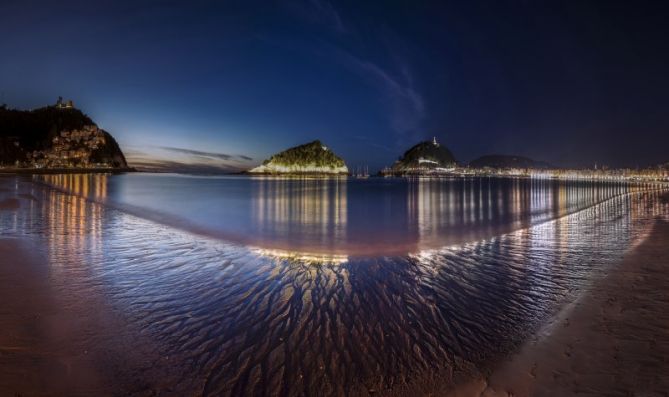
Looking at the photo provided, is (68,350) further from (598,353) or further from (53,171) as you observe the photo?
(53,171)

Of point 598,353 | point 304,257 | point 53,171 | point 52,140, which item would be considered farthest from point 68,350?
point 52,140

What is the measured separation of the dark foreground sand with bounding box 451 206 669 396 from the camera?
3752 mm

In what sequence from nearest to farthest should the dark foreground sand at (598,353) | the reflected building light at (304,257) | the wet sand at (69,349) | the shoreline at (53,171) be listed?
the wet sand at (69,349) < the dark foreground sand at (598,353) < the reflected building light at (304,257) < the shoreline at (53,171)

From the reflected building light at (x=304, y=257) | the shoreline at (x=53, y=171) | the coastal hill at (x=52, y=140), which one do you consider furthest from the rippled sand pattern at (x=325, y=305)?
the coastal hill at (x=52, y=140)

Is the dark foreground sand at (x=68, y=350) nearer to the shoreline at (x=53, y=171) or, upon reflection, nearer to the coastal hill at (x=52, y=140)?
the shoreline at (x=53, y=171)

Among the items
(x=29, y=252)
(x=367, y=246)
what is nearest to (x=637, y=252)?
(x=367, y=246)

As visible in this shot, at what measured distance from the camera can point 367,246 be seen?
1195 centimetres

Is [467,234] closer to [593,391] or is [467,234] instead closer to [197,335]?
[593,391]

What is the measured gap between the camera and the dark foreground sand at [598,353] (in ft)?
12.3

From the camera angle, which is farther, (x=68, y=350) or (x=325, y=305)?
(x=325, y=305)

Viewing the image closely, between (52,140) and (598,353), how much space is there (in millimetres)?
A: 189300

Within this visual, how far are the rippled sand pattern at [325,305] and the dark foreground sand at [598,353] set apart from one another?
10.7 inches

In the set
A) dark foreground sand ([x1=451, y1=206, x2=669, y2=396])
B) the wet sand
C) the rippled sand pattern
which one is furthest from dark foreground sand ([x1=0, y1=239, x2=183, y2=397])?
dark foreground sand ([x1=451, y1=206, x2=669, y2=396])

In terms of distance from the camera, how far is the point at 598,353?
4.46 meters
